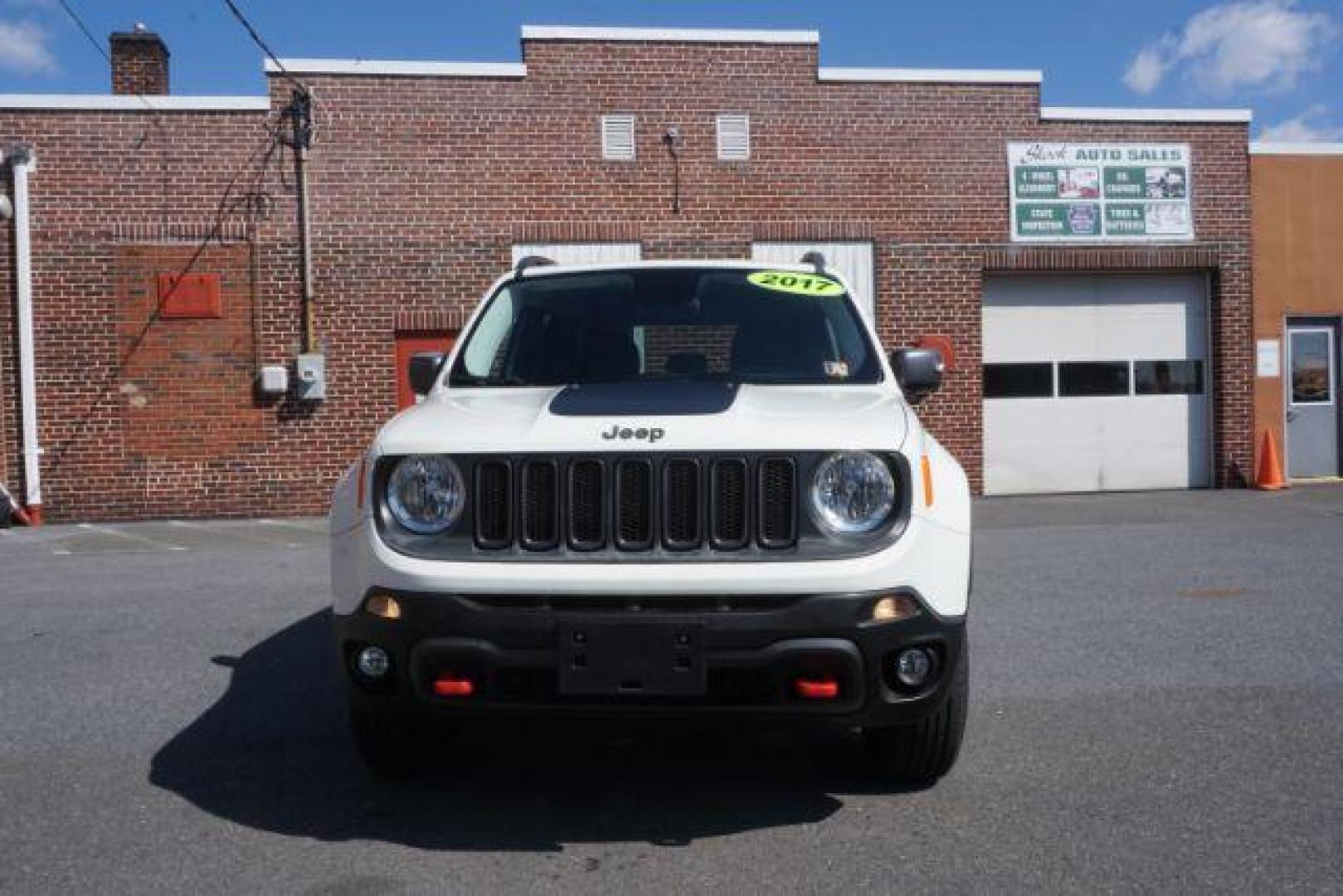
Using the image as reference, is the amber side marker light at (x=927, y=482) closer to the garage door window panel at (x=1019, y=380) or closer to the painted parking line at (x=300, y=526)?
the painted parking line at (x=300, y=526)

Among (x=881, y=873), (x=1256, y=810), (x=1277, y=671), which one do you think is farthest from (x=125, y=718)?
(x=1277, y=671)

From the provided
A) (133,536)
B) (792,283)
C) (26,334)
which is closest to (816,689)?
(792,283)

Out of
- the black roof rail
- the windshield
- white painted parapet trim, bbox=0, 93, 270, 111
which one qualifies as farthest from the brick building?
the windshield

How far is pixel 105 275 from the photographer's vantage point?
556 inches

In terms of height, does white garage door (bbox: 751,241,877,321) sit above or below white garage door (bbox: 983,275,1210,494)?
above

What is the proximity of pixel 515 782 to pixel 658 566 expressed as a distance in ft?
4.26

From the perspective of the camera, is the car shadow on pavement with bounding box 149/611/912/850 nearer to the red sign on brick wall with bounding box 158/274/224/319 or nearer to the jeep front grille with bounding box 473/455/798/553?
the jeep front grille with bounding box 473/455/798/553

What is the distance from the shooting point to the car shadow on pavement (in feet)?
13.2

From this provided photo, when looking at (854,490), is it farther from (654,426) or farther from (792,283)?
(792,283)

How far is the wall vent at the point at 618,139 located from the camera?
14.9 metres

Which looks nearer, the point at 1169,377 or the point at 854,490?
the point at 854,490

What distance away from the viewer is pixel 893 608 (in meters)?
3.64

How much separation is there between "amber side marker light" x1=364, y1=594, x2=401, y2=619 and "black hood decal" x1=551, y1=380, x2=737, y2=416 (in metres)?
0.76

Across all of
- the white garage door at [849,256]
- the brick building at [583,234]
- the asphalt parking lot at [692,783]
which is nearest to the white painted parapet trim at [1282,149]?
the brick building at [583,234]
